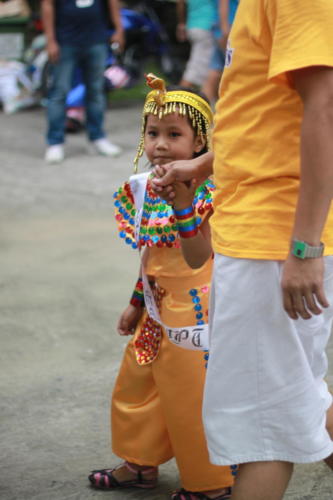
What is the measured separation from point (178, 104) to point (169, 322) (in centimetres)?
68

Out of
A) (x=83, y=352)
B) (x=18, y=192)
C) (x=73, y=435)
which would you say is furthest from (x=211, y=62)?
(x=73, y=435)

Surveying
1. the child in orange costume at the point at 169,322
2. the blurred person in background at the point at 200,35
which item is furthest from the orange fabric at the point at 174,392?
the blurred person in background at the point at 200,35

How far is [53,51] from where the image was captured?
7160 millimetres

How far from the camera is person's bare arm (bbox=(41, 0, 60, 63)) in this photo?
7066 mm

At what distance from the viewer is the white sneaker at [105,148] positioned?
299 inches

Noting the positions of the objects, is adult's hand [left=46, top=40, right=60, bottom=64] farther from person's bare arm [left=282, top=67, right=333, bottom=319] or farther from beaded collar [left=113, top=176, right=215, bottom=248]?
person's bare arm [left=282, top=67, right=333, bottom=319]

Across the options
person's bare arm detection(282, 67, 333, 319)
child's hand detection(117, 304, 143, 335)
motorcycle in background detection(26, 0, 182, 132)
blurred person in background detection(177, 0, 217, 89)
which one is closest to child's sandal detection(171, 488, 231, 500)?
child's hand detection(117, 304, 143, 335)

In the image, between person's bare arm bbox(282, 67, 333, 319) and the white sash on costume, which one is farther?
the white sash on costume

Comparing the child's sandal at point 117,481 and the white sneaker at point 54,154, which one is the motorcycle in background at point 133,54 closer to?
the white sneaker at point 54,154

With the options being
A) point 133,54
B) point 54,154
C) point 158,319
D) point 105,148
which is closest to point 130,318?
point 158,319

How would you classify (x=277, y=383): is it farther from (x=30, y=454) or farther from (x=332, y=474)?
(x=30, y=454)

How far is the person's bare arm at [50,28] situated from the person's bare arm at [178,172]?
16.6 feet

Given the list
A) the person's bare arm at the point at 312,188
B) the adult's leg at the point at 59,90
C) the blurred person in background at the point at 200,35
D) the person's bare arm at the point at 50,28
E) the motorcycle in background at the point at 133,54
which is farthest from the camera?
the motorcycle in background at the point at 133,54

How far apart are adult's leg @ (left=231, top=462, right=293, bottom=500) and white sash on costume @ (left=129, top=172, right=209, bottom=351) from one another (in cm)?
53
